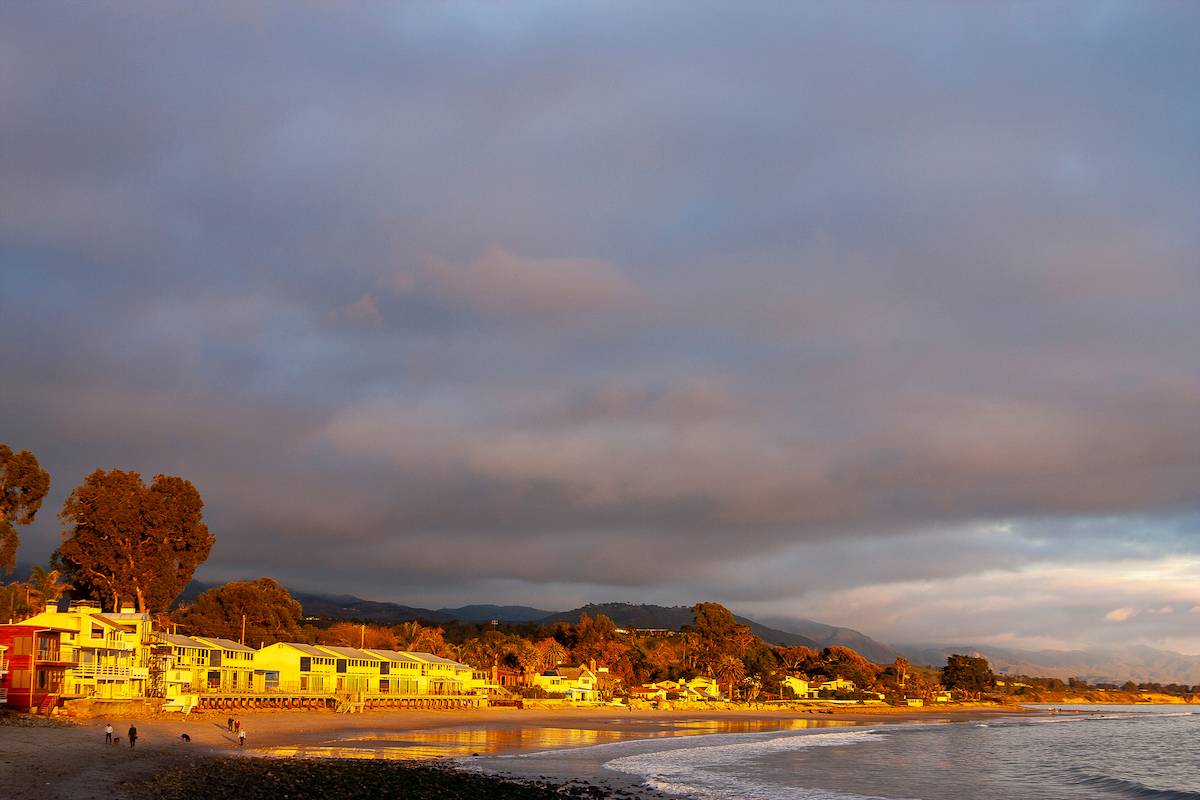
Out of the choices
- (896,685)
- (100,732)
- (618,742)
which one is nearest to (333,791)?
(100,732)

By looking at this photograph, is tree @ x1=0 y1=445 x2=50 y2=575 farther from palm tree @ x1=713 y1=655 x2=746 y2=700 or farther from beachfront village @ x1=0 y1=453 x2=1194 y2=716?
palm tree @ x1=713 y1=655 x2=746 y2=700

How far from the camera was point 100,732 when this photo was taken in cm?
4281

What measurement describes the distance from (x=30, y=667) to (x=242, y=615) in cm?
5037

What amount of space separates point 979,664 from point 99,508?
567 ft

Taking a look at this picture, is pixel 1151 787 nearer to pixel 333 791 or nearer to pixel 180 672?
pixel 333 791

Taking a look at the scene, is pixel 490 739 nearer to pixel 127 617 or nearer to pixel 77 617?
pixel 77 617

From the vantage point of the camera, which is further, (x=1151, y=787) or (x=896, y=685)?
(x=896, y=685)

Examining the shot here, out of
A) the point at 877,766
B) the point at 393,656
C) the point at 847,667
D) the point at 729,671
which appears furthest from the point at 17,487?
the point at 847,667

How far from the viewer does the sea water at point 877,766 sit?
40.3 m

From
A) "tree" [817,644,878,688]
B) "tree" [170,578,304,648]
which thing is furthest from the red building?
"tree" [817,644,878,688]

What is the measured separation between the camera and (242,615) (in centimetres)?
9912

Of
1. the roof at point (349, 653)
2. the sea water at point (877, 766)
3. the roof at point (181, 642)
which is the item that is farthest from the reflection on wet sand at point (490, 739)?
the roof at point (349, 653)

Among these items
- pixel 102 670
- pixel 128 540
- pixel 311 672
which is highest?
pixel 128 540

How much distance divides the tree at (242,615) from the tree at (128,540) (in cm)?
1066
